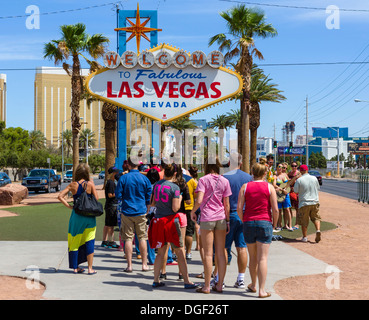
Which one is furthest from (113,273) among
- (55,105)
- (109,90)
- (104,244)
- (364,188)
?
(55,105)

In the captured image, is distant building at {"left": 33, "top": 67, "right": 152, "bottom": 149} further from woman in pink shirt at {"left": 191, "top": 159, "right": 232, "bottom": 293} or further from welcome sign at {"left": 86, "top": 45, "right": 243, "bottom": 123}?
woman in pink shirt at {"left": 191, "top": 159, "right": 232, "bottom": 293}

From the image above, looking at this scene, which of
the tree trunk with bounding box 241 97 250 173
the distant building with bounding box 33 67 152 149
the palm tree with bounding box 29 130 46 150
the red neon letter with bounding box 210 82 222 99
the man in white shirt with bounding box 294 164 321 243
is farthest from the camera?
the distant building with bounding box 33 67 152 149

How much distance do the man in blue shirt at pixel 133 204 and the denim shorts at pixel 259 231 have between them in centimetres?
217

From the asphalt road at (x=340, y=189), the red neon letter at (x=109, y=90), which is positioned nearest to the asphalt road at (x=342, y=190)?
the asphalt road at (x=340, y=189)

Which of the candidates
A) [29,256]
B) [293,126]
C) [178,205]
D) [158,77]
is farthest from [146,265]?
[293,126]

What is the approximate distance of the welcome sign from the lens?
48.3 feet

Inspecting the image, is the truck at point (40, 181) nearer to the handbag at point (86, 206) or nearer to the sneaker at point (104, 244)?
the sneaker at point (104, 244)

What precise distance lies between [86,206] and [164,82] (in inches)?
307

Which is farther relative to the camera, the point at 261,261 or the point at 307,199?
the point at 307,199

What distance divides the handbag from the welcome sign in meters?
7.29

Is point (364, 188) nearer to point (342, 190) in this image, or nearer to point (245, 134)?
point (245, 134)

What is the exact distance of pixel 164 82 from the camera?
14906 millimetres

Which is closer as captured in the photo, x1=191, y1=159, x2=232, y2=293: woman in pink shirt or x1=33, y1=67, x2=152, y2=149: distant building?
x1=191, y1=159, x2=232, y2=293: woman in pink shirt

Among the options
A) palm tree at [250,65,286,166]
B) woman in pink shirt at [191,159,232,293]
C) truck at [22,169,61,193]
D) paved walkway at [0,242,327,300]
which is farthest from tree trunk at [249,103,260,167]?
woman in pink shirt at [191,159,232,293]
